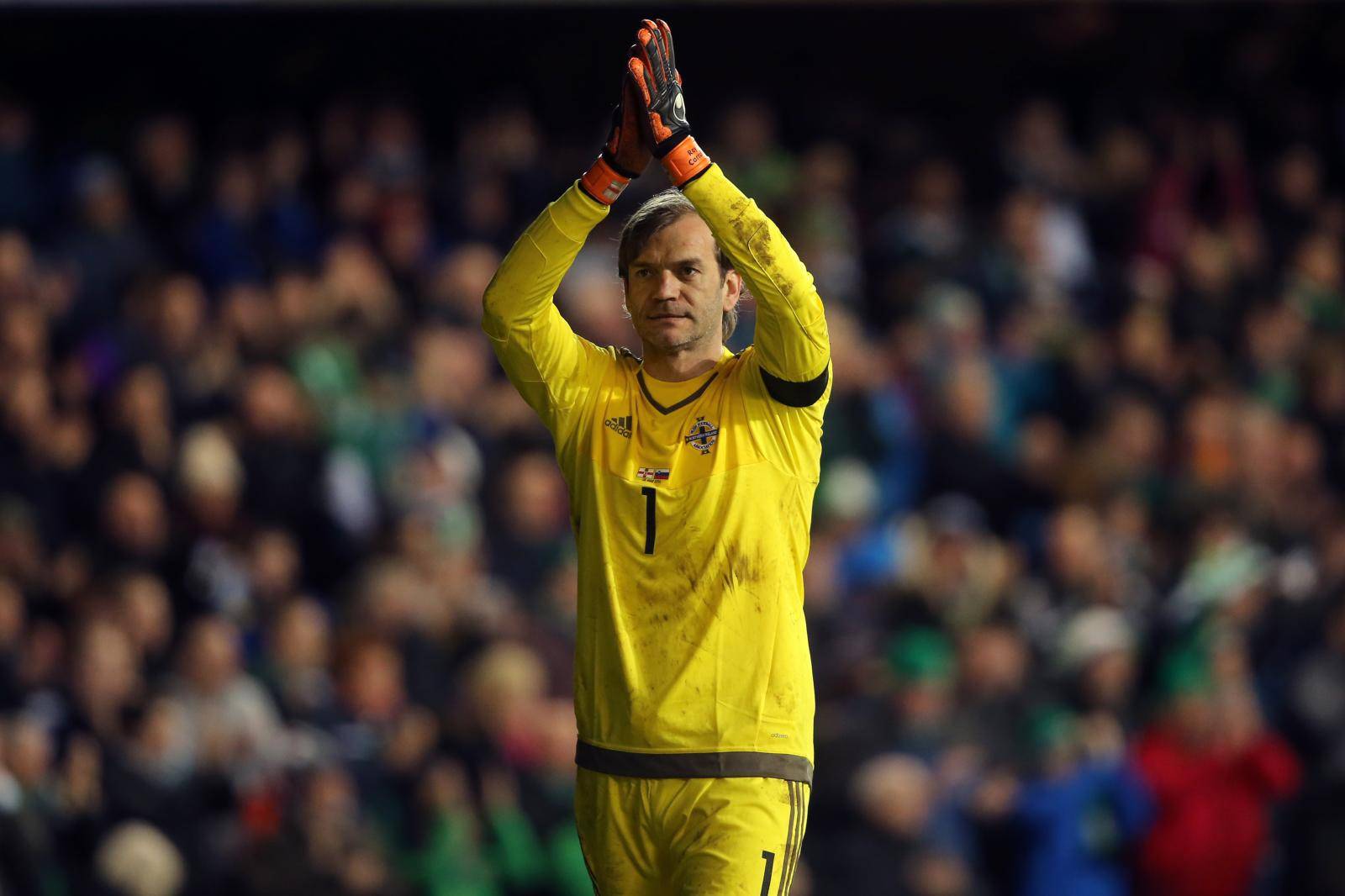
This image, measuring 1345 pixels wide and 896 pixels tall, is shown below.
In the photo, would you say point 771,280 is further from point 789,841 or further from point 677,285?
point 789,841

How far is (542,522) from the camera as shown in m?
11.0

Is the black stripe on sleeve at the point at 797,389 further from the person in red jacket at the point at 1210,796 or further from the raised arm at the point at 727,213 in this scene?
the person in red jacket at the point at 1210,796

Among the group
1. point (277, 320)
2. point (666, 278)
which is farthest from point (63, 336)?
point (666, 278)

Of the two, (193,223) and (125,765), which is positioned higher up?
(193,223)

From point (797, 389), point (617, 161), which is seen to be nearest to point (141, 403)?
point (617, 161)

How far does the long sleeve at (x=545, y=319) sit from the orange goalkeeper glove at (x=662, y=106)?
10.5 inches

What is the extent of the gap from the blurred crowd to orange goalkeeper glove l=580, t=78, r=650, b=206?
16.0ft

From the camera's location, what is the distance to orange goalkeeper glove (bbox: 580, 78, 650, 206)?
507 cm

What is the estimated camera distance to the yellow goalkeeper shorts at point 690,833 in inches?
195

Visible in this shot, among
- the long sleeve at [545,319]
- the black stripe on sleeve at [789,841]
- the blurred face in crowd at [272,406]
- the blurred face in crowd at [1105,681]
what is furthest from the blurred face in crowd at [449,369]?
the black stripe on sleeve at [789,841]

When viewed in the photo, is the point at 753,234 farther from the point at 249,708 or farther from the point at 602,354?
the point at 249,708

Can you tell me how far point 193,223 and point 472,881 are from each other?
522cm

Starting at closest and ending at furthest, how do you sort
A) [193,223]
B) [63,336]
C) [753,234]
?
[753,234]
[63,336]
[193,223]

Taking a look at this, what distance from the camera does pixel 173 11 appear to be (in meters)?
14.4
